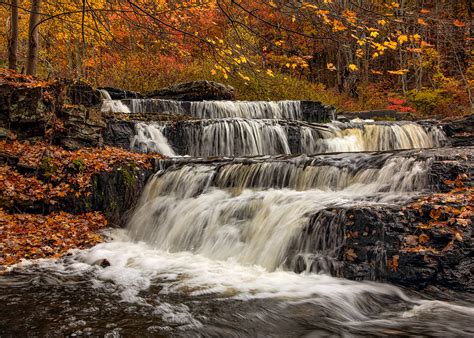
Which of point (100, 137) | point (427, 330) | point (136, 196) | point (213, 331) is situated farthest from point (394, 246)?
point (100, 137)

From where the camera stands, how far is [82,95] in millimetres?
11312

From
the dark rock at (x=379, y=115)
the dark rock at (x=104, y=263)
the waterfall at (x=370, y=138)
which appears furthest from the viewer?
the dark rock at (x=379, y=115)

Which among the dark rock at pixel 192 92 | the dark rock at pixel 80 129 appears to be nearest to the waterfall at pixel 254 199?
the dark rock at pixel 80 129

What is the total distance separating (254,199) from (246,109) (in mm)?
8539

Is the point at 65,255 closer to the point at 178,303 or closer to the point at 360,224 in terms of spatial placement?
the point at 178,303

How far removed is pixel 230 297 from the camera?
4.31 m

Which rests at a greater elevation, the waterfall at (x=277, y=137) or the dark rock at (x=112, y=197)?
the waterfall at (x=277, y=137)

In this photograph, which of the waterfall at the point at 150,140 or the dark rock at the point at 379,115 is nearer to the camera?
the waterfall at the point at 150,140

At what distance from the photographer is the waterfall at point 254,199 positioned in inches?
235

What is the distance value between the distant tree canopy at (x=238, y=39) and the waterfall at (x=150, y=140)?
2081mm

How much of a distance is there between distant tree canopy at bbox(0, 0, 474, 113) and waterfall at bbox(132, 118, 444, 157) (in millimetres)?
1831

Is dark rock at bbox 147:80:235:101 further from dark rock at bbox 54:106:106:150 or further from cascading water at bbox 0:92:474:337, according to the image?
dark rock at bbox 54:106:106:150

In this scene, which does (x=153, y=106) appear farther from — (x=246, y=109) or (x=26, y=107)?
(x=26, y=107)

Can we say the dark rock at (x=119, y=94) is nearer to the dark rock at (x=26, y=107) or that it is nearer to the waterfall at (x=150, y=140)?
the waterfall at (x=150, y=140)
